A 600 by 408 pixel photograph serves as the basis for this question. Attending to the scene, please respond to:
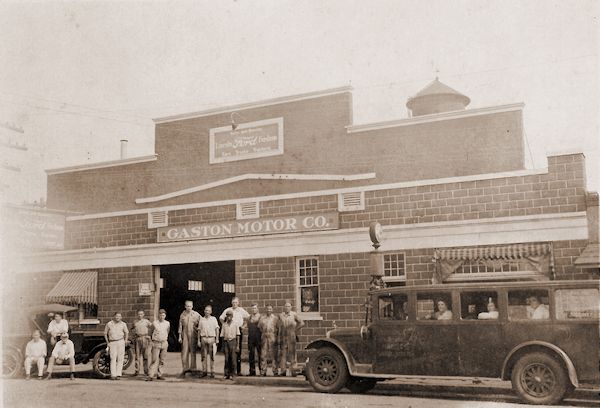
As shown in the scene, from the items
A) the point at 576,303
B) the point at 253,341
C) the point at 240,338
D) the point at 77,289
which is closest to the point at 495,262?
the point at 576,303

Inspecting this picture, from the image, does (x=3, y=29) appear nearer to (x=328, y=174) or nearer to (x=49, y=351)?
(x=49, y=351)

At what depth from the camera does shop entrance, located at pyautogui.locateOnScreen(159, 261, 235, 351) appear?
66.5 ft

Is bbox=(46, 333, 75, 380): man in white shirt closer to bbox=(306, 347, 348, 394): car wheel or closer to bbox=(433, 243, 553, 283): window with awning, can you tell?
bbox=(306, 347, 348, 394): car wheel

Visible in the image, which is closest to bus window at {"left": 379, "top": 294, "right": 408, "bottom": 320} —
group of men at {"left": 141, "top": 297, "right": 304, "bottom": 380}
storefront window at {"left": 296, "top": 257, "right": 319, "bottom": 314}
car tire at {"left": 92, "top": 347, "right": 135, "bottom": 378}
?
group of men at {"left": 141, "top": 297, "right": 304, "bottom": 380}

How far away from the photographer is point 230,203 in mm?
17766

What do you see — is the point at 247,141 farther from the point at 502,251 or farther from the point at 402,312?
the point at 402,312

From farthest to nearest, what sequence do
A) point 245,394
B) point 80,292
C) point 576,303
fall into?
1. point 80,292
2. point 245,394
3. point 576,303

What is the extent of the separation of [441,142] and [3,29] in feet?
34.8

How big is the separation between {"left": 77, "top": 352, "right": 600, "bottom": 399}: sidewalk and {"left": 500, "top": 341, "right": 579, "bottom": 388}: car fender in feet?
0.71

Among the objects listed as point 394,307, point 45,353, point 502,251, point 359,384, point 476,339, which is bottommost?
point 359,384

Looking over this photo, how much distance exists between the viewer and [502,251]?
543 inches

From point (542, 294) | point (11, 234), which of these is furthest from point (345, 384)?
point (11, 234)

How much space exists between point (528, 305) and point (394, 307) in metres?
2.22

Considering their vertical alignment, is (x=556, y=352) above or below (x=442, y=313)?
below
